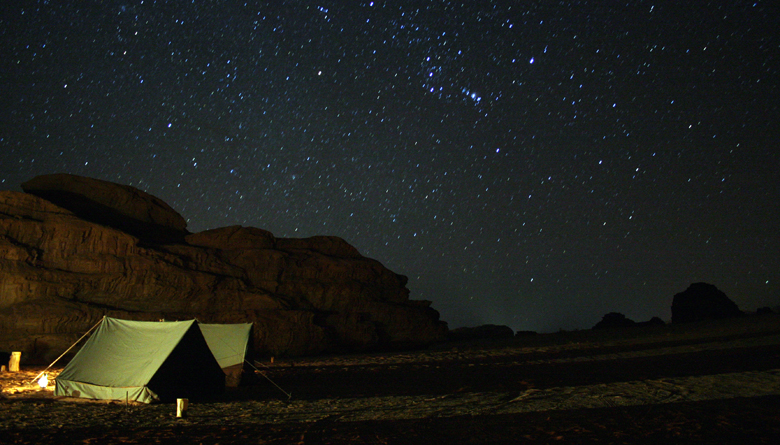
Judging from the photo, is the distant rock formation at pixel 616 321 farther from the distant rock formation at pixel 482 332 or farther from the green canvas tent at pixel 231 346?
the green canvas tent at pixel 231 346

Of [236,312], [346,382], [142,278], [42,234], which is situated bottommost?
[346,382]

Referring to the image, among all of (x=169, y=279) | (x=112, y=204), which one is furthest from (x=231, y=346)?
(x=112, y=204)

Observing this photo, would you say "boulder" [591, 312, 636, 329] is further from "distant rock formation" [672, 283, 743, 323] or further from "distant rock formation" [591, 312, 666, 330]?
"distant rock formation" [672, 283, 743, 323]

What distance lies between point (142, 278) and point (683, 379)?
2950 centimetres

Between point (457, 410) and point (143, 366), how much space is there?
27.8 ft

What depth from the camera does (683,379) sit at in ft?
47.1

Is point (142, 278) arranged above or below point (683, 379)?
above

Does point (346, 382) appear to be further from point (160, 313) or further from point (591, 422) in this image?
point (160, 313)

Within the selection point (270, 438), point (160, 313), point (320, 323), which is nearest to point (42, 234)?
point (160, 313)

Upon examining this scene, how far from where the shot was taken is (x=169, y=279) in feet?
105

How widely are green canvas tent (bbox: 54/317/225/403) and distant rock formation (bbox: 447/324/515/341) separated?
40320 millimetres

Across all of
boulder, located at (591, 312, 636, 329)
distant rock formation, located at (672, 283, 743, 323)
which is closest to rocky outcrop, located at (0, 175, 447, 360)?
boulder, located at (591, 312, 636, 329)

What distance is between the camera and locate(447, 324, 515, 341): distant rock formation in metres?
53.6

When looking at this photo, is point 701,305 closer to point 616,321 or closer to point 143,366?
point 616,321
